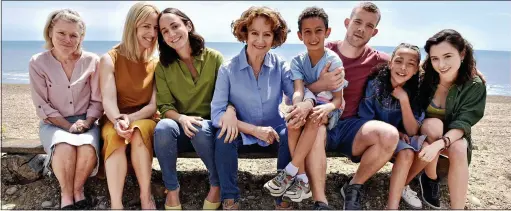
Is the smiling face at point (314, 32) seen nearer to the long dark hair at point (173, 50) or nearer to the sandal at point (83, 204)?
the long dark hair at point (173, 50)

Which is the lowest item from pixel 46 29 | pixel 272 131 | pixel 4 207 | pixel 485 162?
pixel 4 207

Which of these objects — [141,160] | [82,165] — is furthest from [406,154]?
[82,165]

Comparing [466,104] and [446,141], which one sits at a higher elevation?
[466,104]

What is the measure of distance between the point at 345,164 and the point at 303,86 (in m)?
1.55

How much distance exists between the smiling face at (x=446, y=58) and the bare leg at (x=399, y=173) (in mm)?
743

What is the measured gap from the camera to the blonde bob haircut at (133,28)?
363 centimetres

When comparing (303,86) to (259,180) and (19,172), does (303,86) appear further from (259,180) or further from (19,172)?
(19,172)

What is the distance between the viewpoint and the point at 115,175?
3.42m

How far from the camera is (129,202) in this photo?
392cm

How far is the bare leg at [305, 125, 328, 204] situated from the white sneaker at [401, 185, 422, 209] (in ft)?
3.17

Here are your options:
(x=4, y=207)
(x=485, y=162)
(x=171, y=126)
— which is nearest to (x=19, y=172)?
(x=4, y=207)

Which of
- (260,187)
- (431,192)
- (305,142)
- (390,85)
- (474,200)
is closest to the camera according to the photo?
(305,142)

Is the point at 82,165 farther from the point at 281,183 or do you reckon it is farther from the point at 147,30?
the point at 281,183

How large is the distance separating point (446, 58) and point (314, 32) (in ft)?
3.61
